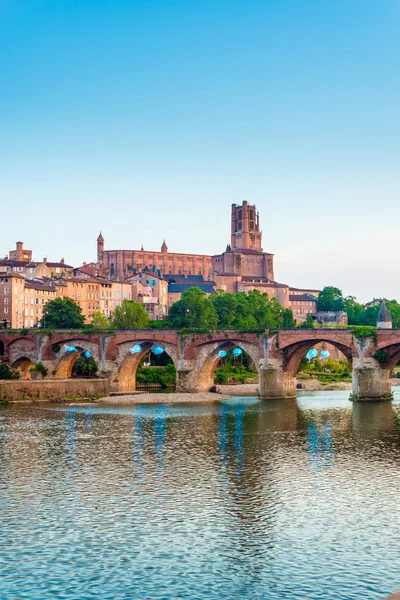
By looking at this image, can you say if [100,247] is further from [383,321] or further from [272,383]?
[272,383]

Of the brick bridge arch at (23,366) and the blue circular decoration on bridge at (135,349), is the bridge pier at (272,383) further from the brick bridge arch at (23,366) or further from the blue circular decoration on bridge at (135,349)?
the brick bridge arch at (23,366)

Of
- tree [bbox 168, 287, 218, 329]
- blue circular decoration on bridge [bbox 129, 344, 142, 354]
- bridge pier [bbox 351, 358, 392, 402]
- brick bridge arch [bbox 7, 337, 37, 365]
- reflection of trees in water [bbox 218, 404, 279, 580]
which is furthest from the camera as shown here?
tree [bbox 168, 287, 218, 329]

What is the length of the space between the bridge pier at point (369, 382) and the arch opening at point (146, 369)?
2110 cm

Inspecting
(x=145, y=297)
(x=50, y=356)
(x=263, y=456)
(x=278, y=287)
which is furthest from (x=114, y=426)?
(x=278, y=287)

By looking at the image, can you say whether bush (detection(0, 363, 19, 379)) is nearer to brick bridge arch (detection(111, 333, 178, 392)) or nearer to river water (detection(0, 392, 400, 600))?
brick bridge arch (detection(111, 333, 178, 392))

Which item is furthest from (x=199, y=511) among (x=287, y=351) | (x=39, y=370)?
(x=39, y=370)

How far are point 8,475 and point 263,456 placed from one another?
1415 centimetres

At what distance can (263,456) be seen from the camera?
44.4 m

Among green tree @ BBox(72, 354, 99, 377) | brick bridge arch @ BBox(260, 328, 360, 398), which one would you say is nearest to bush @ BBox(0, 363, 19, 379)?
green tree @ BBox(72, 354, 99, 377)

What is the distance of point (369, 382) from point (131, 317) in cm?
4918

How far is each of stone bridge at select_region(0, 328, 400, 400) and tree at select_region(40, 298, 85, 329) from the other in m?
14.3

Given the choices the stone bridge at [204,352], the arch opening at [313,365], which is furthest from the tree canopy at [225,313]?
the stone bridge at [204,352]

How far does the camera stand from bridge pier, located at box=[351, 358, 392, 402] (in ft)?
250

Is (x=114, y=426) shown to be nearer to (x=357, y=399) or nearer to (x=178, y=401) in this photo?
(x=178, y=401)
